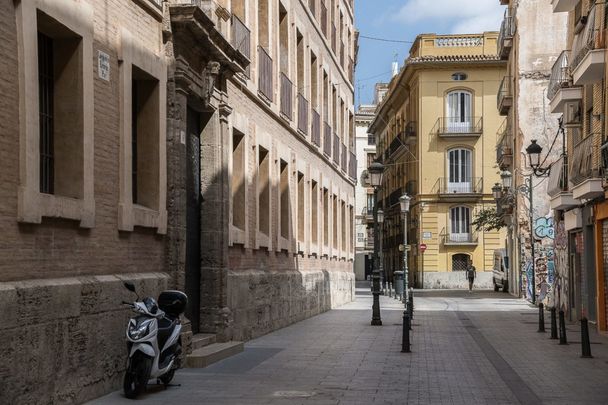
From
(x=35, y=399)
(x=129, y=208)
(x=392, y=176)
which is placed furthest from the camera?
(x=392, y=176)

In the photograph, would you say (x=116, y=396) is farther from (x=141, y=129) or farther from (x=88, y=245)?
(x=141, y=129)

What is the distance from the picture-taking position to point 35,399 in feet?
30.2

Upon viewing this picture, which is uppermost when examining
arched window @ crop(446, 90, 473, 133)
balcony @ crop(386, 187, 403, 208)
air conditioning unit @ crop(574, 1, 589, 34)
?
arched window @ crop(446, 90, 473, 133)

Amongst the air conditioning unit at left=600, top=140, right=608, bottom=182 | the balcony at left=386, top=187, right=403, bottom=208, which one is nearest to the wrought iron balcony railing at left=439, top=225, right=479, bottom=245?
the balcony at left=386, top=187, right=403, bottom=208

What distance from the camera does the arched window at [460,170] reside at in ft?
209

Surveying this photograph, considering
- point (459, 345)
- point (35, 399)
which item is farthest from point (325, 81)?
point (35, 399)

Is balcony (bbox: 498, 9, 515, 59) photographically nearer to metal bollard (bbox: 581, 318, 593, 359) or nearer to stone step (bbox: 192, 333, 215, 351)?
metal bollard (bbox: 581, 318, 593, 359)

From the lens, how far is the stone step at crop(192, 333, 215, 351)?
1526cm

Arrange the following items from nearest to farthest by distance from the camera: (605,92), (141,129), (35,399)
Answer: (35,399), (141,129), (605,92)

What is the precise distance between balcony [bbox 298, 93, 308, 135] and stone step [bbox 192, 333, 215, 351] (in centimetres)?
1096

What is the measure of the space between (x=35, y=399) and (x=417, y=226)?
56.0m

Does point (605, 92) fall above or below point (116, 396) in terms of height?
above

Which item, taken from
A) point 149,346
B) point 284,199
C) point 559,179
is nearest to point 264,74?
point 284,199

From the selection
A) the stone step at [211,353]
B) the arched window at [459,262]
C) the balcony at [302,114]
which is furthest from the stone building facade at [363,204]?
the stone step at [211,353]
